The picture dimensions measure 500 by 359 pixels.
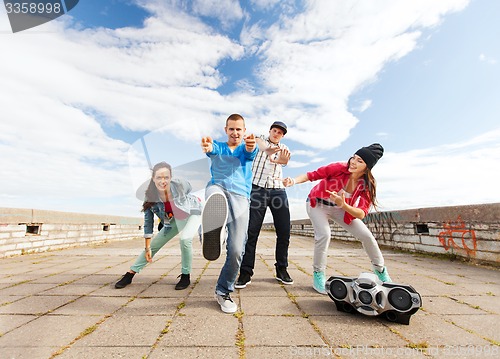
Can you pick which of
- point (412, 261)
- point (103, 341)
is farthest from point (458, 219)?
point (103, 341)

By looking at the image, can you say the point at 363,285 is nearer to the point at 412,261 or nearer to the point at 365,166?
the point at 365,166

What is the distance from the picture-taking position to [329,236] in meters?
2.96

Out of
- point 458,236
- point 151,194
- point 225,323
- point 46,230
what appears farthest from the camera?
point 46,230

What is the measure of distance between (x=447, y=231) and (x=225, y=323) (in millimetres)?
5339

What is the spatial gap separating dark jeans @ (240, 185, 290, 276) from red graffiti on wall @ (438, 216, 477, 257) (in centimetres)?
384

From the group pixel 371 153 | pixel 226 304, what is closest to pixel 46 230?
pixel 226 304

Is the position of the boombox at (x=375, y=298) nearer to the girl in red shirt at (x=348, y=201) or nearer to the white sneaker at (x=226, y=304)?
the girl in red shirt at (x=348, y=201)

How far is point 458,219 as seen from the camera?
201 inches

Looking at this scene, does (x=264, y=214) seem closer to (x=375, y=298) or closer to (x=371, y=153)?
(x=371, y=153)

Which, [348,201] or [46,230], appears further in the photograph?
[46,230]

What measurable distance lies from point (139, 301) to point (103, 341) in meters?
0.86

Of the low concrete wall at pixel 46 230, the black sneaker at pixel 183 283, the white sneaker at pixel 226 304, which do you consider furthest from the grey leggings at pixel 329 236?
the low concrete wall at pixel 46 230

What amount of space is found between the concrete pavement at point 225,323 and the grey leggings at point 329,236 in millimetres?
390

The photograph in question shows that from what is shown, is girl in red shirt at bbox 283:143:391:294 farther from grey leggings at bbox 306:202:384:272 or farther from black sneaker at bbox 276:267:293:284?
black sneaker at bbox 276:267:293:284
